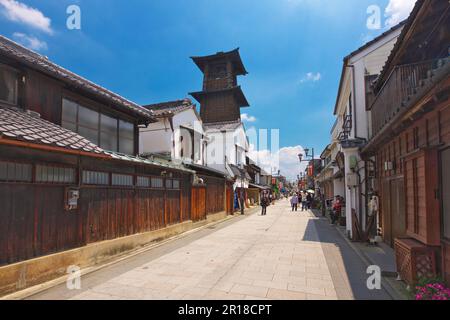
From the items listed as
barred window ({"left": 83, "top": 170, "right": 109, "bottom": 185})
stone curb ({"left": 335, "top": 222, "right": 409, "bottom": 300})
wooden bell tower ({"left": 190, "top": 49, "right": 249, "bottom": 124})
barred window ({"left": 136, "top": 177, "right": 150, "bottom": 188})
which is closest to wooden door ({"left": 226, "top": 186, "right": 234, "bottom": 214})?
wooden bell tower ({"left": 190, "top": 49, "right": 249, "bottom": 124})

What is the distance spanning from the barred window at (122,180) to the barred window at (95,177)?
376 millimetres

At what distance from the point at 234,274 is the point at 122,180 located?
513 centimetres

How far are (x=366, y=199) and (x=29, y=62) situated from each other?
12728mm

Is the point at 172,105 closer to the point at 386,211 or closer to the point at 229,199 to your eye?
the point at 229,199

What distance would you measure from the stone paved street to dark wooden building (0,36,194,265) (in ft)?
4.14

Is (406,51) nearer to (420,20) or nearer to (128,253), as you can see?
(420,20)

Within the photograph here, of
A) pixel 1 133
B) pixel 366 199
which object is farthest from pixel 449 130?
pixel 1 133

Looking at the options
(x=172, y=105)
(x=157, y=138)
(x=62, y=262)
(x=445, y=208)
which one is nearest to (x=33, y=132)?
(x=62, y=262)

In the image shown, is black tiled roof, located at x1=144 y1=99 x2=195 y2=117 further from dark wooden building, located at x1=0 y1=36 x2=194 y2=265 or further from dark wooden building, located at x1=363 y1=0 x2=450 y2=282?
dark wooden building, located at x1=363 y1=0 x2=450 y2=282

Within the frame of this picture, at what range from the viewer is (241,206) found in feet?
84.6

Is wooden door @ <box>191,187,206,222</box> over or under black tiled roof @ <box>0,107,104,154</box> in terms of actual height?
under

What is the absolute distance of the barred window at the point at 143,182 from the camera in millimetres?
10382

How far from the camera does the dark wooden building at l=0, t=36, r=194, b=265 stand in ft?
19.0

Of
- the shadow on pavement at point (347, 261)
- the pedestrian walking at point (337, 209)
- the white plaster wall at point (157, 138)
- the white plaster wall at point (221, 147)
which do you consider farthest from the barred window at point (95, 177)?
the white plaster wall at point (221, 147)
